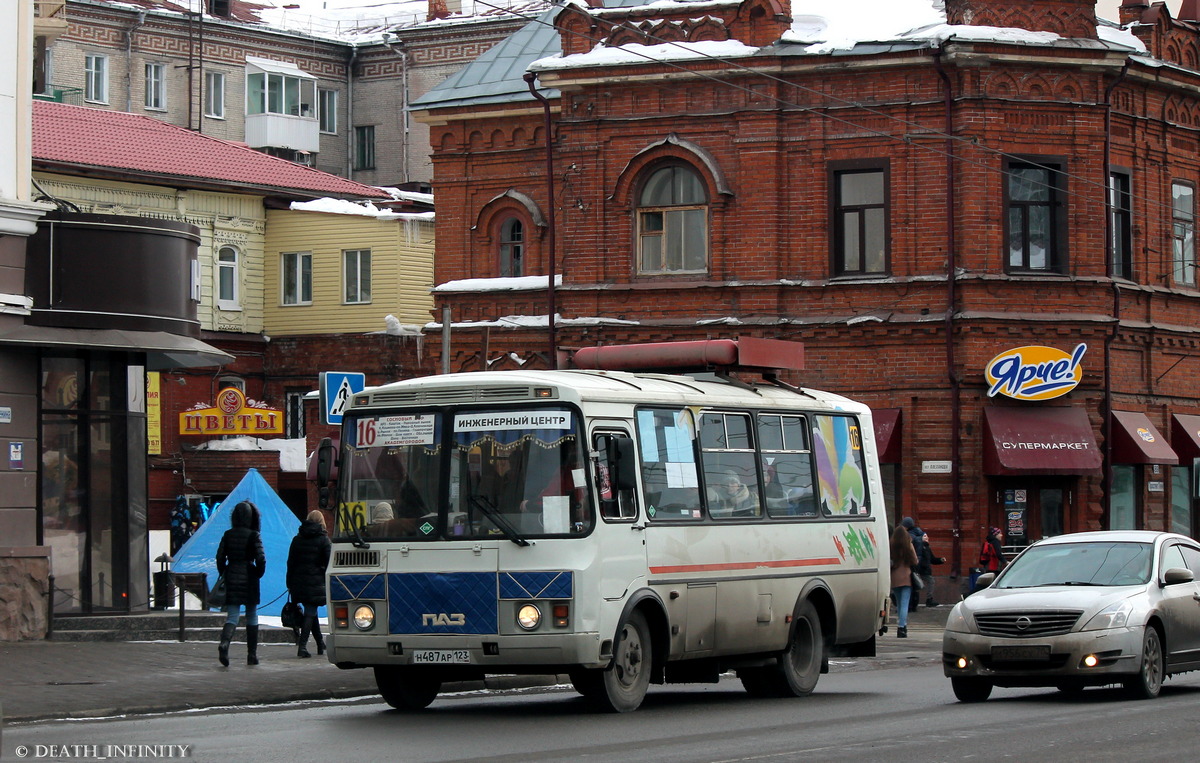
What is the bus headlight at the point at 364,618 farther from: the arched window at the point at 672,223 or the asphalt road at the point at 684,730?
the arched window at the point at 672,223

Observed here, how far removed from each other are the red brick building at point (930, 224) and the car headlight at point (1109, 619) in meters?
15.5

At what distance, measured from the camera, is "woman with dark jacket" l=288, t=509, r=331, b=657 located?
65.9 feet

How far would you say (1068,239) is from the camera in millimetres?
32094

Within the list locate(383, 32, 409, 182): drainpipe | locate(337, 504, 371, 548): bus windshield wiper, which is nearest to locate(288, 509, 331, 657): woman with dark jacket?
locate(337, 504, 371, 548): bus windshield wiper

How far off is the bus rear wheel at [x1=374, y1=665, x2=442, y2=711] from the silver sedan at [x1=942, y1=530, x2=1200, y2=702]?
14.7 ft

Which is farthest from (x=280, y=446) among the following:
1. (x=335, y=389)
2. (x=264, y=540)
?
(x=335, y=389)

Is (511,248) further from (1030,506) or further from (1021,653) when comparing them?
(1021,653)

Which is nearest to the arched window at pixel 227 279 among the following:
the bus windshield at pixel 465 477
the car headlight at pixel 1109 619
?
the bus windshield at pixel 465 477

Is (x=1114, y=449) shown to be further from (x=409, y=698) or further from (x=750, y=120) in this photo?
(x=409, y=698)

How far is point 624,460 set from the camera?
15.3 m

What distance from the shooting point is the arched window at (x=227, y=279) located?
53.1m

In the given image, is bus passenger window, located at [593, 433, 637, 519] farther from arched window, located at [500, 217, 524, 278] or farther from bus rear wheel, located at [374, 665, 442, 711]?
arched window, located at [500, 217, 524, 278]

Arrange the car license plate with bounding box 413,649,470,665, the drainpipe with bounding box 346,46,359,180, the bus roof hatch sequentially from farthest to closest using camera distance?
the drainpipe with bounding box 346,46,359,180 < the bus roof hatch < the car license plate with bounding box 413,649,470,665

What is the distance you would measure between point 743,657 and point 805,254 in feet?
55.3
